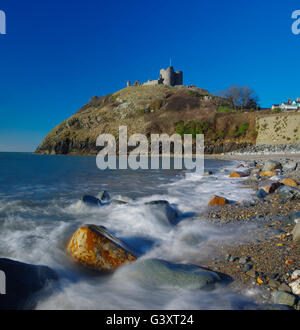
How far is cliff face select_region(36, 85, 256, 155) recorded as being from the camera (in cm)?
4469

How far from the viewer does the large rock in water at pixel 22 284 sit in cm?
218

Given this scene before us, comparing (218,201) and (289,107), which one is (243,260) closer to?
(218,201)

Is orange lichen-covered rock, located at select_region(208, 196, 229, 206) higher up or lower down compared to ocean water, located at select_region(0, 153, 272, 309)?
higher up

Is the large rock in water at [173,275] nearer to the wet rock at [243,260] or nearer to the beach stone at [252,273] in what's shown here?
the beach stone at [252,273]

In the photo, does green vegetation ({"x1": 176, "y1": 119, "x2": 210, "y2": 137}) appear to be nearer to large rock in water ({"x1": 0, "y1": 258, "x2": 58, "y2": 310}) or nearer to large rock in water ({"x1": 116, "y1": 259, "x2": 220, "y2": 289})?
large rock in water ({"x1": 116, "y1": 259, "x2": 220, "y2": 289})

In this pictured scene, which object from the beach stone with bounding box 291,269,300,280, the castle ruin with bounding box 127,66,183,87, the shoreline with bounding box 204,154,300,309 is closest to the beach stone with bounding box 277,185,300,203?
the shoreline with bounding box 204,154,300,309

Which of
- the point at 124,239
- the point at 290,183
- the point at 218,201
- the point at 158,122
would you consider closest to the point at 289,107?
the point at 158,122

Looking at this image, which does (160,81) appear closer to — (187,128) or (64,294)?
(187,128)

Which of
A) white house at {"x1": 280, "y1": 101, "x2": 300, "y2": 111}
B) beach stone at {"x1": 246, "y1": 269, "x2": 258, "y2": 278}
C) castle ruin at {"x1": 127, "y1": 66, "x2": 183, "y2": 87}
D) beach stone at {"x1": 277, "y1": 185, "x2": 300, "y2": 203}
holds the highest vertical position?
castle ruin at {"x1": 127, "y1": 66, "x2": 183, "y2": 87}

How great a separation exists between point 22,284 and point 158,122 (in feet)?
→ 179

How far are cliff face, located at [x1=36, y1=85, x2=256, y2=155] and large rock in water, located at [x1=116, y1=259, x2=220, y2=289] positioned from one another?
41658 mm

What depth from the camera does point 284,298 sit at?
201 centimetres

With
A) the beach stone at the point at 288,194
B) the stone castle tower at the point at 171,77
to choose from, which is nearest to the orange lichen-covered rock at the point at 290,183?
the beach stone at the point at 288,194

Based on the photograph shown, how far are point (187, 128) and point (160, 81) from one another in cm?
4924
